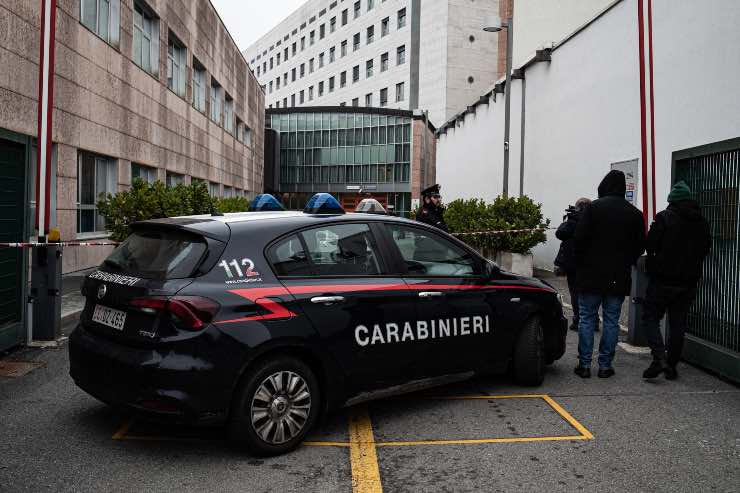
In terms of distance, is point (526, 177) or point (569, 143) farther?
point (526, 177)

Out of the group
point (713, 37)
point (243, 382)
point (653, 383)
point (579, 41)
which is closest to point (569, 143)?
point (579, 41)

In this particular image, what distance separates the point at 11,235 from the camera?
6.81 meters

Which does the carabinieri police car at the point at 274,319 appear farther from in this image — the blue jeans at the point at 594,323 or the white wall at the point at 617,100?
the white wall at the point at 617,100

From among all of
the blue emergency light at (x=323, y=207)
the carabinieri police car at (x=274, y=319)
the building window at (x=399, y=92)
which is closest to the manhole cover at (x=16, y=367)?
the carabinieri police car at (x=274, y=319)

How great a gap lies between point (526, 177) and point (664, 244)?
45.1 feet

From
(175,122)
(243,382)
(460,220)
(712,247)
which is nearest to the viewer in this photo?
(243,382)

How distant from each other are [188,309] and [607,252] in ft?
12.2

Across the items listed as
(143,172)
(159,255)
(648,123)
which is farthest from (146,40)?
(159,255)

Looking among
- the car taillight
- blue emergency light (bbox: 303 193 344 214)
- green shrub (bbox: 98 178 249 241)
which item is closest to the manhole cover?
the car taillight

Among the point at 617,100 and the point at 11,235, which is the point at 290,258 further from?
the point at 617,100

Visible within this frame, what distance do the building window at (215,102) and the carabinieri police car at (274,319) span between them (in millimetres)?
23843

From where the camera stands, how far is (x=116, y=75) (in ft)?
49.8

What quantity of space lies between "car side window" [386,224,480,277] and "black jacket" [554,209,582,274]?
2.91 m

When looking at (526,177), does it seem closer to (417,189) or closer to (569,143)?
(569,143)
